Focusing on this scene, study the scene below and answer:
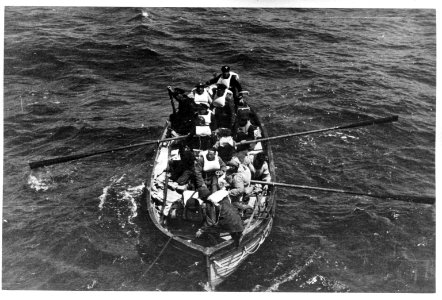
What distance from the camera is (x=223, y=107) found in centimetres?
1409

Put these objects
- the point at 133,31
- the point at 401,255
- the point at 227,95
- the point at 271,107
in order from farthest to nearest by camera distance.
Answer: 1. the point at 133,31
2. the point at 271,107
3. the point at 227,95
4. the point at 401,255

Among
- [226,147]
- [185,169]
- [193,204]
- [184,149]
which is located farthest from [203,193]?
[226,147]

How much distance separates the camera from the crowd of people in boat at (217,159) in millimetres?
9820

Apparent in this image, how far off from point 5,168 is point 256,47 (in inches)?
659

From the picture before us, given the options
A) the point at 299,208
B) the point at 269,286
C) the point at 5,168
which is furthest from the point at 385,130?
the point at 5,168

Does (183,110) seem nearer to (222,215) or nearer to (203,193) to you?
(203,193)

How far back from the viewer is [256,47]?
84.6ft

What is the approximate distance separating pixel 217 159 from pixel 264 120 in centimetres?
859

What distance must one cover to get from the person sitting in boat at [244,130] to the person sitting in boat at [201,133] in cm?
167

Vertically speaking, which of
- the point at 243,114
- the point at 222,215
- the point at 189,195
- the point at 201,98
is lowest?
the point at 189,195

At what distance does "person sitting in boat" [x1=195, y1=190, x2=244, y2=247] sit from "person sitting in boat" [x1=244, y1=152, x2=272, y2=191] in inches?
110

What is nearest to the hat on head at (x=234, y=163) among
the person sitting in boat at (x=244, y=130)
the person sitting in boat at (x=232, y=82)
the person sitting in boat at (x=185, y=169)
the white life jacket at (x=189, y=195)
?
the person sitting in boat at (x=185, y=169)

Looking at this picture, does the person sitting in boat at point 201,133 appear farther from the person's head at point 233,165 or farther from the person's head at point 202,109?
the person's head at point 233,165

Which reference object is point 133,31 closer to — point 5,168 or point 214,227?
point 5,168
